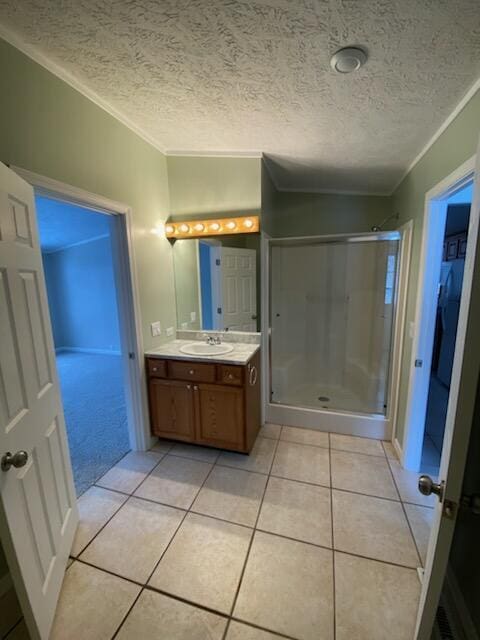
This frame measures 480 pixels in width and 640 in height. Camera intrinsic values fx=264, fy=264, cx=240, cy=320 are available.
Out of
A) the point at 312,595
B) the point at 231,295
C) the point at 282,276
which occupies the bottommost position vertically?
the point at 312,595

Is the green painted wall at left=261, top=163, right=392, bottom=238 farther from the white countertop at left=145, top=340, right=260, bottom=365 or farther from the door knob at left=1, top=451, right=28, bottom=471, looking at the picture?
the door knob at left=1, top=451, right=28, bottom=471

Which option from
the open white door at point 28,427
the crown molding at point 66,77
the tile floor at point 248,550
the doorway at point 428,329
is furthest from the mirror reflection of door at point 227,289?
the open white door at point 28,427

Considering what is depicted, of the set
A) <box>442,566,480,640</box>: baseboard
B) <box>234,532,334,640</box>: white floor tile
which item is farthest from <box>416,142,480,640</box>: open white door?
<box>234,532,334,640</box>: white floor tile

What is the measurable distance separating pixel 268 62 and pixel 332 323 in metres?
2.63

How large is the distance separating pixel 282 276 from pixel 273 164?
111cm

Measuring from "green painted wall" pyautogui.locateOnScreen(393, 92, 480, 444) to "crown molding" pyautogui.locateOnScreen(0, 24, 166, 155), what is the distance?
2.12 metres

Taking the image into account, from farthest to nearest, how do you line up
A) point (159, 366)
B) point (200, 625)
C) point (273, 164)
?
1. point (273, 164)
2. point (159, 366)
3. point (200, 625)

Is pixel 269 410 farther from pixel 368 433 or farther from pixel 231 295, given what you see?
pixel 231 295

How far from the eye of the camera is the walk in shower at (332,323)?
2670 mm

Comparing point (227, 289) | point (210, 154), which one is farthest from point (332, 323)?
point (210, 154)

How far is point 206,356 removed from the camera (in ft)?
7.06

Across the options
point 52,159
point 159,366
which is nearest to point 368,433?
point 159,366

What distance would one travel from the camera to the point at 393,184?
9.08ft

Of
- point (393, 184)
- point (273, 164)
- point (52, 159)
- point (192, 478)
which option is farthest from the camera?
point (393, 184)
